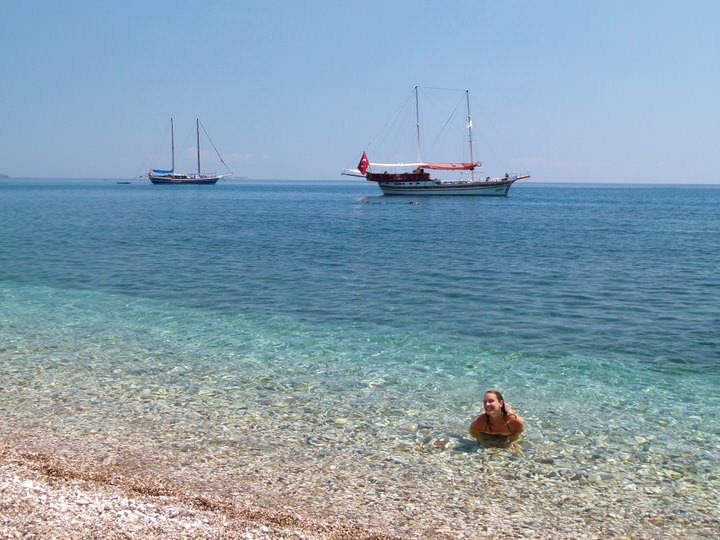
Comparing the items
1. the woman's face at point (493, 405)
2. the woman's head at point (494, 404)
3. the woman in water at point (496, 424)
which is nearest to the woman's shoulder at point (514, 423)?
the woman in water at point (496, 424)

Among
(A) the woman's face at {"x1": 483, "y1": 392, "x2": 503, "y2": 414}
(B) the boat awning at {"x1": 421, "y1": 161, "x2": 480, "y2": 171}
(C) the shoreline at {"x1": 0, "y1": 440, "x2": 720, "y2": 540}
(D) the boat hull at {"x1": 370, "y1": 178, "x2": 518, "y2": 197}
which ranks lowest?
(C) the shoreline at {"x1": 0, "y1": 440, "x2": 720, "y2": 540}

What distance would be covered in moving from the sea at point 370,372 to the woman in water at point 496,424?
25cm

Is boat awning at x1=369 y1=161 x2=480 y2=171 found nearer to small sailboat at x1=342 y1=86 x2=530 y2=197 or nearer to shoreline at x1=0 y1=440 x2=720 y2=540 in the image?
small sailboat at x1=342 y1=86 x2=530 y2=197

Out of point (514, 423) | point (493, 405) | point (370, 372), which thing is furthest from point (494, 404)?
point (370, 372)

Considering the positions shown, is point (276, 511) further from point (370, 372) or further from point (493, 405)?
point (370, 372)

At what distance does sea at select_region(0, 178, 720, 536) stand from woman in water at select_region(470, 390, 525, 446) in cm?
25

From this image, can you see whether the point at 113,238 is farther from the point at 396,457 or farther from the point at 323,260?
the point at 396,457

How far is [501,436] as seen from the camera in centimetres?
945

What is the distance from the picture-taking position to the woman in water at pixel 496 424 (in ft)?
30.7

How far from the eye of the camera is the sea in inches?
342

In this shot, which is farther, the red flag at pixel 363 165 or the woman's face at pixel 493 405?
the red flag at pixel 363 165

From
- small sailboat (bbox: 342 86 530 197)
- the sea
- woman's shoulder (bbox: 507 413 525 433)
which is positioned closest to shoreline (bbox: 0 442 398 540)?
the sea

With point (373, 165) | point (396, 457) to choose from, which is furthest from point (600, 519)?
point (373, 165)

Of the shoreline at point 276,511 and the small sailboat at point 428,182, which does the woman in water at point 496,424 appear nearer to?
the shoreline at point 276,511
